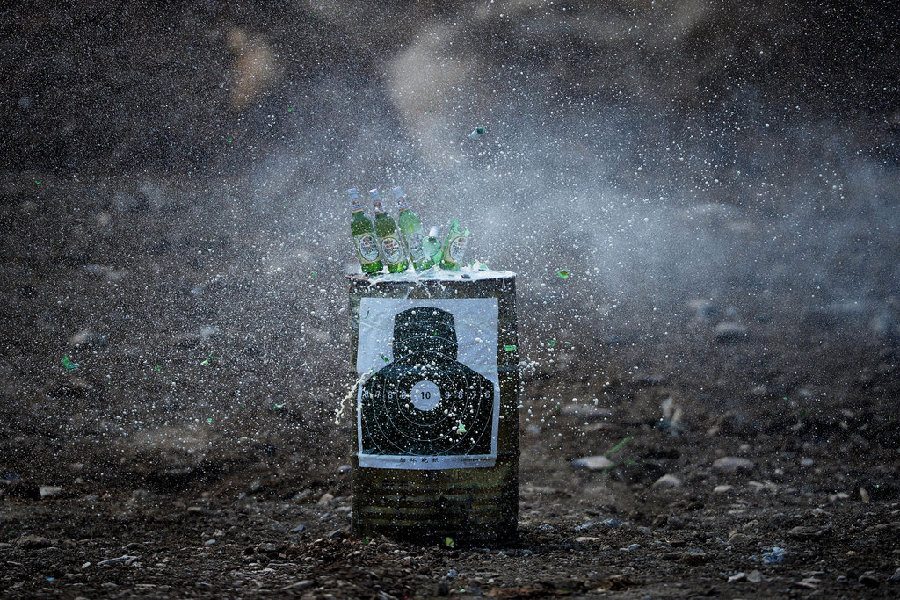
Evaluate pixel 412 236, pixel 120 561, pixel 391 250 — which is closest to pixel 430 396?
pixel 391 250

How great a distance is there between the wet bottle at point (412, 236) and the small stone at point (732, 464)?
6.02 feet

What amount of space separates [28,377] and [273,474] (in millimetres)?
1625

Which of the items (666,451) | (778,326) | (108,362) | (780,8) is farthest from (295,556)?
(780,8)

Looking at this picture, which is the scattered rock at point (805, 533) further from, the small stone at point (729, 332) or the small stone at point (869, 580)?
the small stone at point (729, 332)

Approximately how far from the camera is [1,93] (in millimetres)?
5754

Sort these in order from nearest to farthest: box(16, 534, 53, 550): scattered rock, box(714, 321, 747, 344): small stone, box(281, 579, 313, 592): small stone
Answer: box(281, 579, 313, 592): small stone
box(16, 534, 53, 550): scattered rock
box(714, 321, 747, 344): small stone

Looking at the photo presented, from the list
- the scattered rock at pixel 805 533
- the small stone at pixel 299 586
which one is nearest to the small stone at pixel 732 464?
the scattered rock at pixel 805 533

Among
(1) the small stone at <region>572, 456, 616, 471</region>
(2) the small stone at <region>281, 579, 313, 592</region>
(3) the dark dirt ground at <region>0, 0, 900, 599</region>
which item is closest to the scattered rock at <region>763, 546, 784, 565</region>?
(3) the dark dirt ground at <region>0, 0, 900, 599</region>

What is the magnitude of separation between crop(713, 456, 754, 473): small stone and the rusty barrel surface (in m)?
1.55

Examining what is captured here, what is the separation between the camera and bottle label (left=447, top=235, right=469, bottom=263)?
3193 millimetres

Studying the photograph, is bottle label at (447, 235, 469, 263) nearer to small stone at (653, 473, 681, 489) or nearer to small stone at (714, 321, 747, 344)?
small stone at (653, 473, 681, 489)

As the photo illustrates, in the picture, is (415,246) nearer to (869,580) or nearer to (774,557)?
(774,557)

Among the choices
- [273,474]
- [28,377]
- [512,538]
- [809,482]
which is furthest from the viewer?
[28,377]

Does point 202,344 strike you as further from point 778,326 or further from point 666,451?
point 778,326
